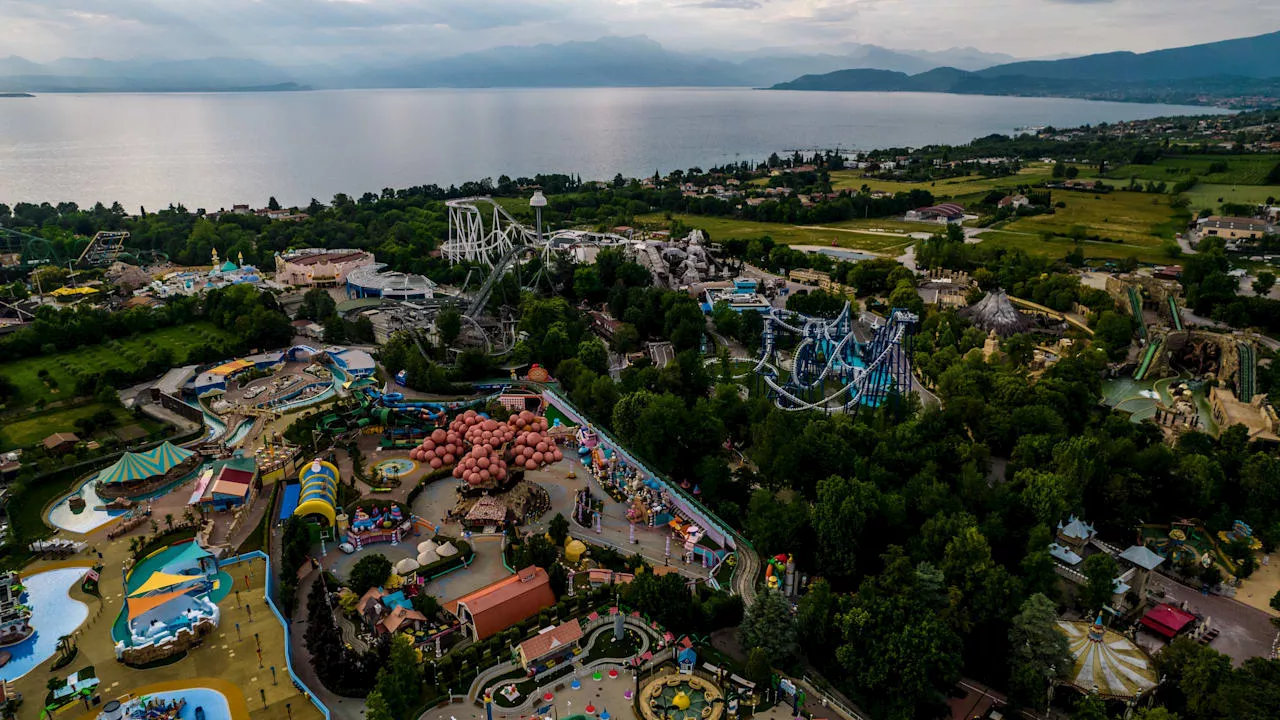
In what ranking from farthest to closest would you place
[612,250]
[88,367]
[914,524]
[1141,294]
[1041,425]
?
[612,250], [1141,294], [88,367], [1041,425], [914,524]

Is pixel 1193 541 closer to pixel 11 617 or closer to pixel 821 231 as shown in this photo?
pixel 11 617

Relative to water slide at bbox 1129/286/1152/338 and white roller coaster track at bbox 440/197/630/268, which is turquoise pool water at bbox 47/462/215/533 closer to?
white roller coaster track at bbox 440/197/630/268

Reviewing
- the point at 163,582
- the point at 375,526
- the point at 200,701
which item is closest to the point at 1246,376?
the point at 375,526

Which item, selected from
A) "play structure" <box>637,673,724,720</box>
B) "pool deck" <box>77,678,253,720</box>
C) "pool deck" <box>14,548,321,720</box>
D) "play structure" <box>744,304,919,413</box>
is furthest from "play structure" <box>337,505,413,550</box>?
"play structure" <box>744,304,919,413</box>

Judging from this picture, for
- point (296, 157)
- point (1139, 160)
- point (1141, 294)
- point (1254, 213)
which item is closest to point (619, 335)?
point (1141, 294)

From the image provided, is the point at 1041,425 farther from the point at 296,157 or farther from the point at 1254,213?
the point at 296,157

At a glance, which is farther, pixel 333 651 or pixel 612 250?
→ pixel 612 250
